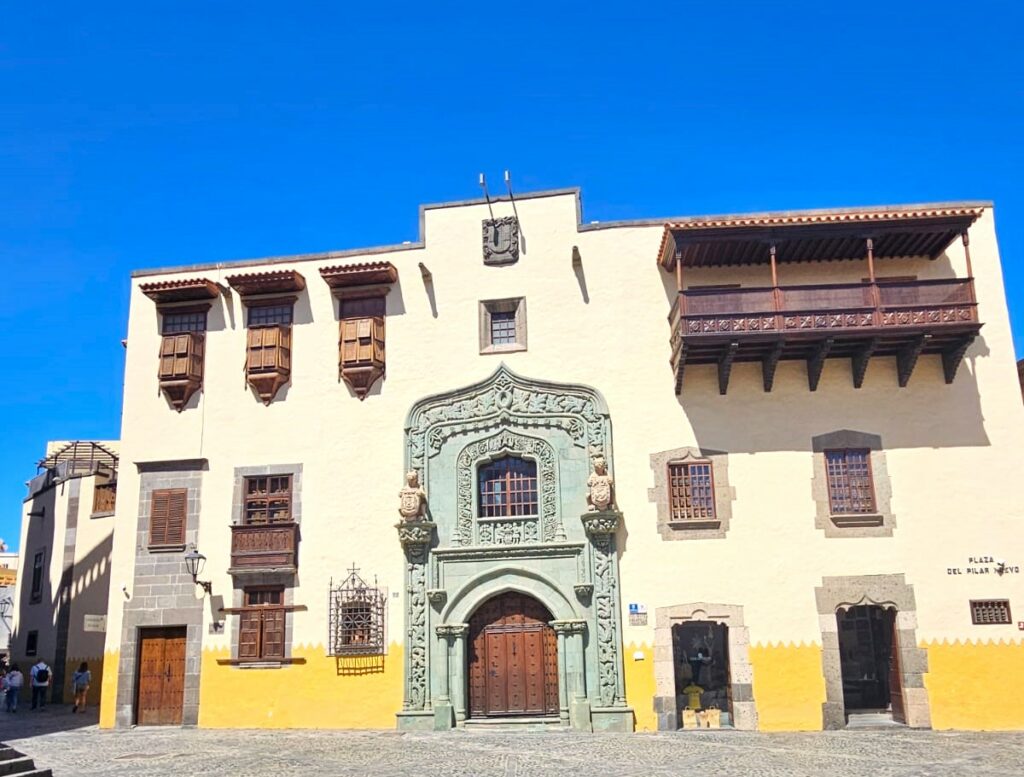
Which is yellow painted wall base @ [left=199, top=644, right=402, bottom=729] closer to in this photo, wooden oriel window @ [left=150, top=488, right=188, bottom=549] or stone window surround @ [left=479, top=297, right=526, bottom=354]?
wooden oriel window @ [left=150, top=488, right=188, bottom=549]

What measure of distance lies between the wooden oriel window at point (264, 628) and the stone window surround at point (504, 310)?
23.9 feet

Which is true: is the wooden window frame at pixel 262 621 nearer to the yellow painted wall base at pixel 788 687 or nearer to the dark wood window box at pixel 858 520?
the yellow painted wall base at pixel 788 687

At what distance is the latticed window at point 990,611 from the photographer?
63.9 feet

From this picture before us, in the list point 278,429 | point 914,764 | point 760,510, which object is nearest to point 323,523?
point 278,429

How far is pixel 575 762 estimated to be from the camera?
15.7 metres

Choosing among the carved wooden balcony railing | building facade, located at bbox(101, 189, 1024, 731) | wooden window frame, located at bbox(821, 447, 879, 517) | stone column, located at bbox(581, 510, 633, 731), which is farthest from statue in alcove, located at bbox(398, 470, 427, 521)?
wooden window frame, located at bbox(821, 447, 879, 517)

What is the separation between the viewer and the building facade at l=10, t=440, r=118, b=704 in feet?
96.4

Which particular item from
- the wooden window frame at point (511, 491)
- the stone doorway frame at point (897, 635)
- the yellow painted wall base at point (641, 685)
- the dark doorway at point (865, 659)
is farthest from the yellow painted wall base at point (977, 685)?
the wooden window frame at point (511, 491)

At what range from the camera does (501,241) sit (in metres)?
22.8

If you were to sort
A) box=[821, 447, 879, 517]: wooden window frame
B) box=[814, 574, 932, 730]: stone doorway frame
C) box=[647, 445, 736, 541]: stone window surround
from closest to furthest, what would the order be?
box=[814, 574, 932, 730]: stone doorway frame
box=[821, 447, 879, 517]: wooden window frame
box=[647, 445, 736, 541]: stone window surround

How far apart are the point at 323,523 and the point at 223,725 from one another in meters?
4.91

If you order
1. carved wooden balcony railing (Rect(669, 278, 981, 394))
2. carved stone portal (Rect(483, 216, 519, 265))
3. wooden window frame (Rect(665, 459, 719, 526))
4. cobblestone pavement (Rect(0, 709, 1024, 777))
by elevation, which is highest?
carved stone portal (Rect(483, 216, 519, 265))

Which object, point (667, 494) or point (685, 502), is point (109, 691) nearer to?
point (667, 494)

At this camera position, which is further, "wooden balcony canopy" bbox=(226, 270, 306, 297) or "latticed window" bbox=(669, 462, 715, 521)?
"wooden balcony canopy" bbox=(226, 270, 306, 297)
